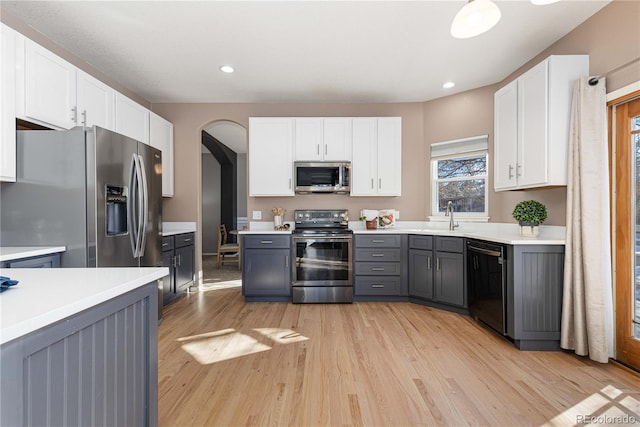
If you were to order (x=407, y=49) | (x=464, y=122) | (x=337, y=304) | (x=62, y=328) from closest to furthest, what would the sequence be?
(x=62, y=328) → (x=407, y=49) → (x=337, y=304) → (x=464, y=122)

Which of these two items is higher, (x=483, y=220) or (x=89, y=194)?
(x=89, y=194)

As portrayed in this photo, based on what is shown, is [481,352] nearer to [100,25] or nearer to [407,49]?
[407,49]

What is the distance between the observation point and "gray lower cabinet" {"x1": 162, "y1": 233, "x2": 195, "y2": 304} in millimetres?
3369

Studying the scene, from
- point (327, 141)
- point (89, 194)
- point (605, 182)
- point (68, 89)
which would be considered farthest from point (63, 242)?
point (605, 182)

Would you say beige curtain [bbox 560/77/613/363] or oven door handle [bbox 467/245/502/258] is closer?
beige curtain [bbox 560/77/613/363]

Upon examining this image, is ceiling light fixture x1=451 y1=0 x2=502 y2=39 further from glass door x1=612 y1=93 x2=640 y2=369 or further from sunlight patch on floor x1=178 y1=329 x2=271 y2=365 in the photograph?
sunlight patch on floor x1=178 y1=329 x2=271 y2=365

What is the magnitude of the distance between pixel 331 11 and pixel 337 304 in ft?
9.46

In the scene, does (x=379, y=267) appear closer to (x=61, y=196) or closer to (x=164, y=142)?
(x=61, y=196)

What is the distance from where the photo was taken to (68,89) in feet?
8.04

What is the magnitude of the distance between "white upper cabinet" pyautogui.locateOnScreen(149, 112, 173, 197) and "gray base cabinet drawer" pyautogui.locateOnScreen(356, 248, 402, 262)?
8.76ft

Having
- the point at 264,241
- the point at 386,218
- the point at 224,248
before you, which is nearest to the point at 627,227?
the point at 386,218

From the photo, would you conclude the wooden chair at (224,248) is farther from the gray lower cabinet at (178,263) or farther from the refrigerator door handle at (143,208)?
the refrigerator door handle at (143,208)

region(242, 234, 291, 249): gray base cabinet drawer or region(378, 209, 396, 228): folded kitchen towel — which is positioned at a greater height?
region(378, 209, 396, 228): folded kitchen towel

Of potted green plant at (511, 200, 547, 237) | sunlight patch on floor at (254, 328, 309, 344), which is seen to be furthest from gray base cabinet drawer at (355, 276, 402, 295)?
potted green plant at (511, 200, 547, 237)
